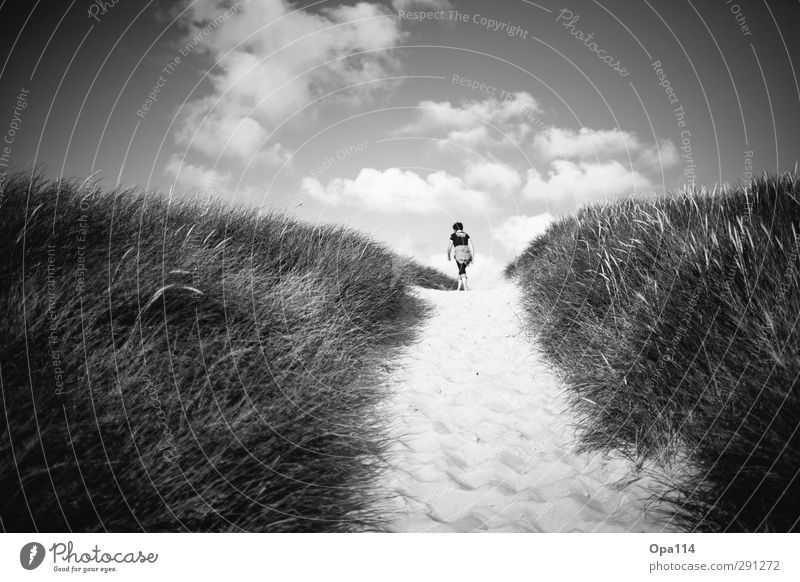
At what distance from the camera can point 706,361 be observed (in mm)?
2424

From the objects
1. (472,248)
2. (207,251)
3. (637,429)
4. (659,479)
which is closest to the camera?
(659,479)

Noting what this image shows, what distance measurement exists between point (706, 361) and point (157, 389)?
12.6 feet

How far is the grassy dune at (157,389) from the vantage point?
1.57 meters

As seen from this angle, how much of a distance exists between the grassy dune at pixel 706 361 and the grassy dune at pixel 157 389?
6.64 feet

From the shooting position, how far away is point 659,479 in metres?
2.22

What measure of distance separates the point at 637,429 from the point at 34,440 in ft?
12.0
